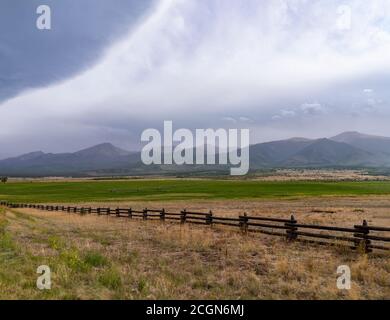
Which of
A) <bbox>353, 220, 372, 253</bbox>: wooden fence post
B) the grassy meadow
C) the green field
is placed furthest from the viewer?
the green field

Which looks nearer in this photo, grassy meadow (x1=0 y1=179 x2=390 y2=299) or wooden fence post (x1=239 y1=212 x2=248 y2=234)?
grassy meadow (x1=0 y1=179 x2=390 y2=299)

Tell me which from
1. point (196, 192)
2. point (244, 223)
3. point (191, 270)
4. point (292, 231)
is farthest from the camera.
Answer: point (196, 192)

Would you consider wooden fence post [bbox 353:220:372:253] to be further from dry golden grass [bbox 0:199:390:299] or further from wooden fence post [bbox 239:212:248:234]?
wooden fence post [bbox 239:212:248:234]

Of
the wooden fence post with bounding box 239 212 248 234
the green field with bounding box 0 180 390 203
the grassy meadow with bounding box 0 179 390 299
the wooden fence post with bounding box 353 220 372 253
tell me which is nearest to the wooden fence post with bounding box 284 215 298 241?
the grassy meadow with bounding box 0 179 390 299

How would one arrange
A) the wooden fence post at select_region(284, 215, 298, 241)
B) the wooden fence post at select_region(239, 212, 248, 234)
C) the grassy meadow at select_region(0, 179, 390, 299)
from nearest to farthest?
1. the grassy meadow at select_region(0, 179, 390, 299)
2. the wooden fence post at select_region(284, 215, 298, 241)
3. the wooden fence post at select_region(239, 212, 248, 234)

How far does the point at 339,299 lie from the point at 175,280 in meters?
4.58

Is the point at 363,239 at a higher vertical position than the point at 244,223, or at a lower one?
higher

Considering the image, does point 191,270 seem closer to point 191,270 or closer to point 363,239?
point 191,270

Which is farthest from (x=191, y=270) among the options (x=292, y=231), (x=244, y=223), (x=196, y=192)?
(x=196, y=192)

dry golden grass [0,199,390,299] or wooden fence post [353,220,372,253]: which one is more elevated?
wooden fence post [353,220,372,253]
